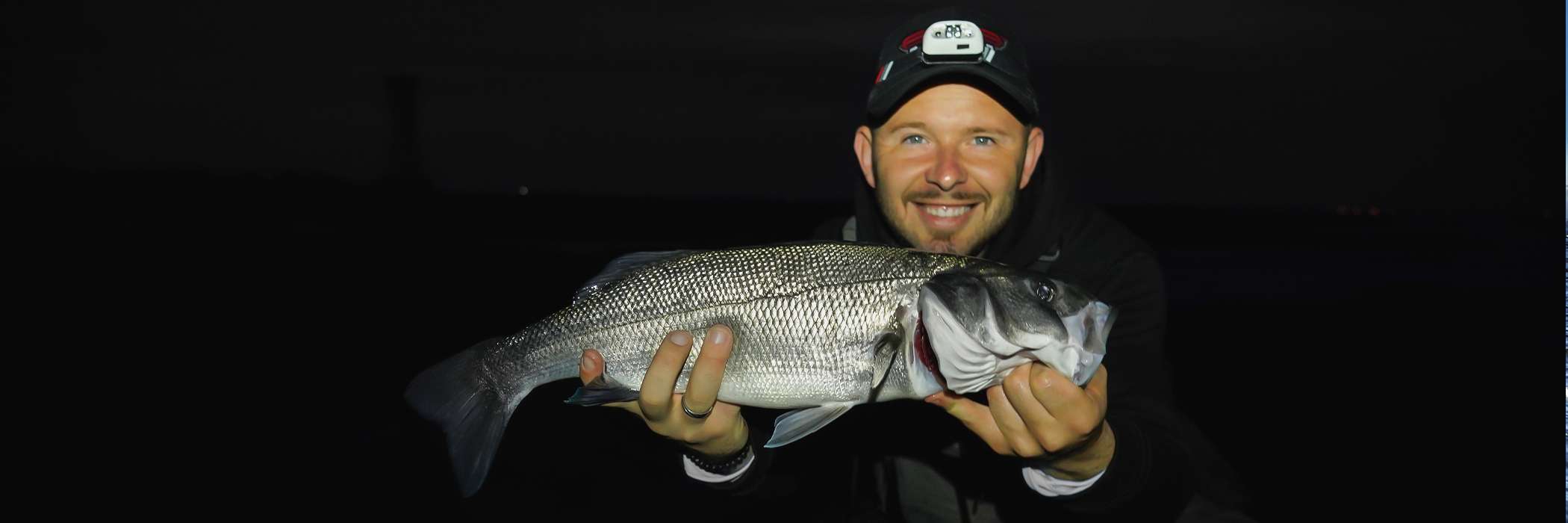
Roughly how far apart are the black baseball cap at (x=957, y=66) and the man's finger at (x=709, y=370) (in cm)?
112

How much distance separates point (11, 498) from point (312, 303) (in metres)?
9.76

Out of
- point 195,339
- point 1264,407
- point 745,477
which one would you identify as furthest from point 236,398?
point 1264,407

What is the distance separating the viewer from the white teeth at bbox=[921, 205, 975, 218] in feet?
10.0

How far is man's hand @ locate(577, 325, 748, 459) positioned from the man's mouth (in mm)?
980

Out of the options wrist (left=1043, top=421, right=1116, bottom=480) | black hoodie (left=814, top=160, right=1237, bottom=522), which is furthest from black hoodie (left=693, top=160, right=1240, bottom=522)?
wrist (left=1043, top=421, right=1116, bottom=480)

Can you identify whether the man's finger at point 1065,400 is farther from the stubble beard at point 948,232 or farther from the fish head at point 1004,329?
the stubble beard at point 948,232

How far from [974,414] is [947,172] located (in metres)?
0.90

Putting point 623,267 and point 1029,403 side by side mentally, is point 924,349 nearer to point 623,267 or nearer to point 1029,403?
point 1029,403

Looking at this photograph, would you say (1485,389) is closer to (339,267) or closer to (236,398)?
(236,398)

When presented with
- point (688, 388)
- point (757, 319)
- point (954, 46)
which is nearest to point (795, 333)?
point (757, 319)

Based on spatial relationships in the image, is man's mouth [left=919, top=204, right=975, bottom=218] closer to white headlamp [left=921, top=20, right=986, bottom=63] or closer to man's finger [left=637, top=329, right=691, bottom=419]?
white headlamp [left=921, top=20, right=986, bottom=63]

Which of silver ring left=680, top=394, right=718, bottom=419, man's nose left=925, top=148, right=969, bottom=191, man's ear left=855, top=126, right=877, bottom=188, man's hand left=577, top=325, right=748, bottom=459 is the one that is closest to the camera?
man's hand left=577, top=325, right=748, bottom=459

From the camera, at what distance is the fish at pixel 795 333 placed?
7.63 ft

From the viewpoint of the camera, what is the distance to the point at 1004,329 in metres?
2.29
